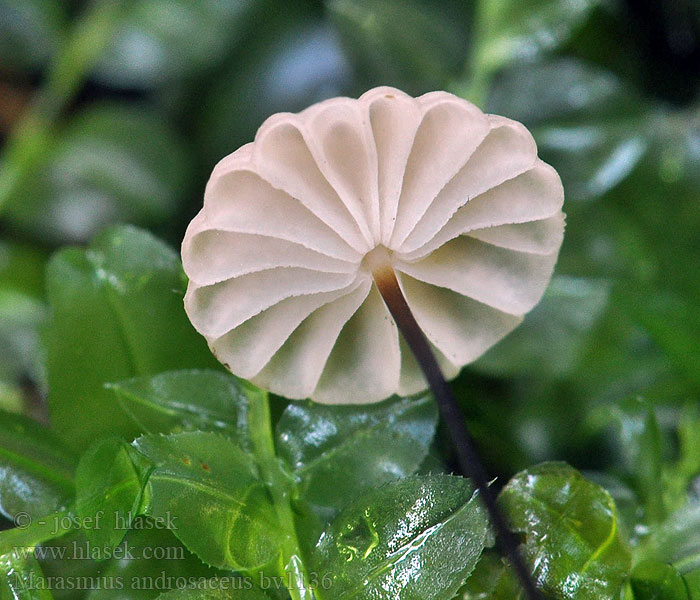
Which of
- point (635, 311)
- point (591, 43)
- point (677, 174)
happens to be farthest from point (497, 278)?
point (591, 43)

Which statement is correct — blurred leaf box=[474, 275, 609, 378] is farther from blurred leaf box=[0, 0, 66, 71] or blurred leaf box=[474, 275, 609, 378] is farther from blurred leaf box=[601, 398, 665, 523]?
blurred leaf box=[0, 0, 66, 71]

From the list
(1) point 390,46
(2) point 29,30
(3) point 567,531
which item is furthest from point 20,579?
(2) point 29,30

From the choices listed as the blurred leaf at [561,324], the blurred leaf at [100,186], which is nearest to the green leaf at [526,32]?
the blurred leaf at [561,324]

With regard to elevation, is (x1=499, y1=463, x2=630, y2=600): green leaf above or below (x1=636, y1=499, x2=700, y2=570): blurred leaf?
above

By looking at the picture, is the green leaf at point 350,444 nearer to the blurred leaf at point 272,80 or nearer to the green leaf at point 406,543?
the green leaf at point 406,543

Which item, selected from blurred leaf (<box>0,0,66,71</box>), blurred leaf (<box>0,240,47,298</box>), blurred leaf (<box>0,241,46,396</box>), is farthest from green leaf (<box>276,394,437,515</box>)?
blurred leaf (<box>0,0,66,71</box>)

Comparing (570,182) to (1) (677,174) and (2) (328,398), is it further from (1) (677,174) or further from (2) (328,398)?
(2) (328,398)

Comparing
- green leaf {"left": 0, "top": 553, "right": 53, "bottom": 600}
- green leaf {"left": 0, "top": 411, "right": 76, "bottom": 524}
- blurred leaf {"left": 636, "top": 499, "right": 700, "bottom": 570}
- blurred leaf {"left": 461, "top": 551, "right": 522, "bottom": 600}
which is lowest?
blurred leaf {"left": 636, "top": 499, "right": 700, "bottom": 570}
